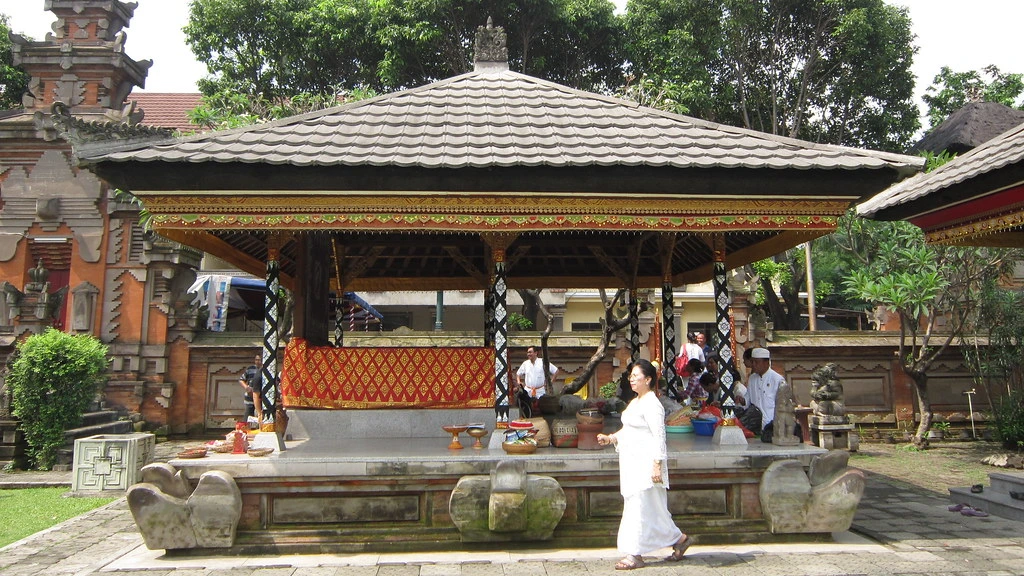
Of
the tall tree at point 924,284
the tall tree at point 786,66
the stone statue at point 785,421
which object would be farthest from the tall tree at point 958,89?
the stone statue at point 785,421

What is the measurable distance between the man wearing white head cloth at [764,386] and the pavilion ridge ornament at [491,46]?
537 centimetres

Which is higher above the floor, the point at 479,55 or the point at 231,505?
the point at 479,55

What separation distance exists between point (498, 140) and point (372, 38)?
15637 mm

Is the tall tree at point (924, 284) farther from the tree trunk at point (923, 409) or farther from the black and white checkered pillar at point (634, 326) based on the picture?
the black and white checkered pillar at point (634, 326)

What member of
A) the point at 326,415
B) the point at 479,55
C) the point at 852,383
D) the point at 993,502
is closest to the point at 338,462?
the point at 326,415

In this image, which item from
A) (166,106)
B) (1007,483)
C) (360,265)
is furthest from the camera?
(166,106)

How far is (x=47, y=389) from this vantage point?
478 inches

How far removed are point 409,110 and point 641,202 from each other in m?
3.05

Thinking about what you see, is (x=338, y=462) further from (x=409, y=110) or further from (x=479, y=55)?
(x=479, y=55)

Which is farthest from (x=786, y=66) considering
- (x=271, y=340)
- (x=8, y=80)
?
(x=8, y=80)

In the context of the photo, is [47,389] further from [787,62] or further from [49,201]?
[787,62]

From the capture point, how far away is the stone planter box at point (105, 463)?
1001 centimetres

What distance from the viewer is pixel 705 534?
21.7 feet

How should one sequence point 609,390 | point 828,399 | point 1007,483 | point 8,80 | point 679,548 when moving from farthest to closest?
1. point 8,80
2. point 609,390
3. point 828,399
4. point 1007,483
5. point 679,548
